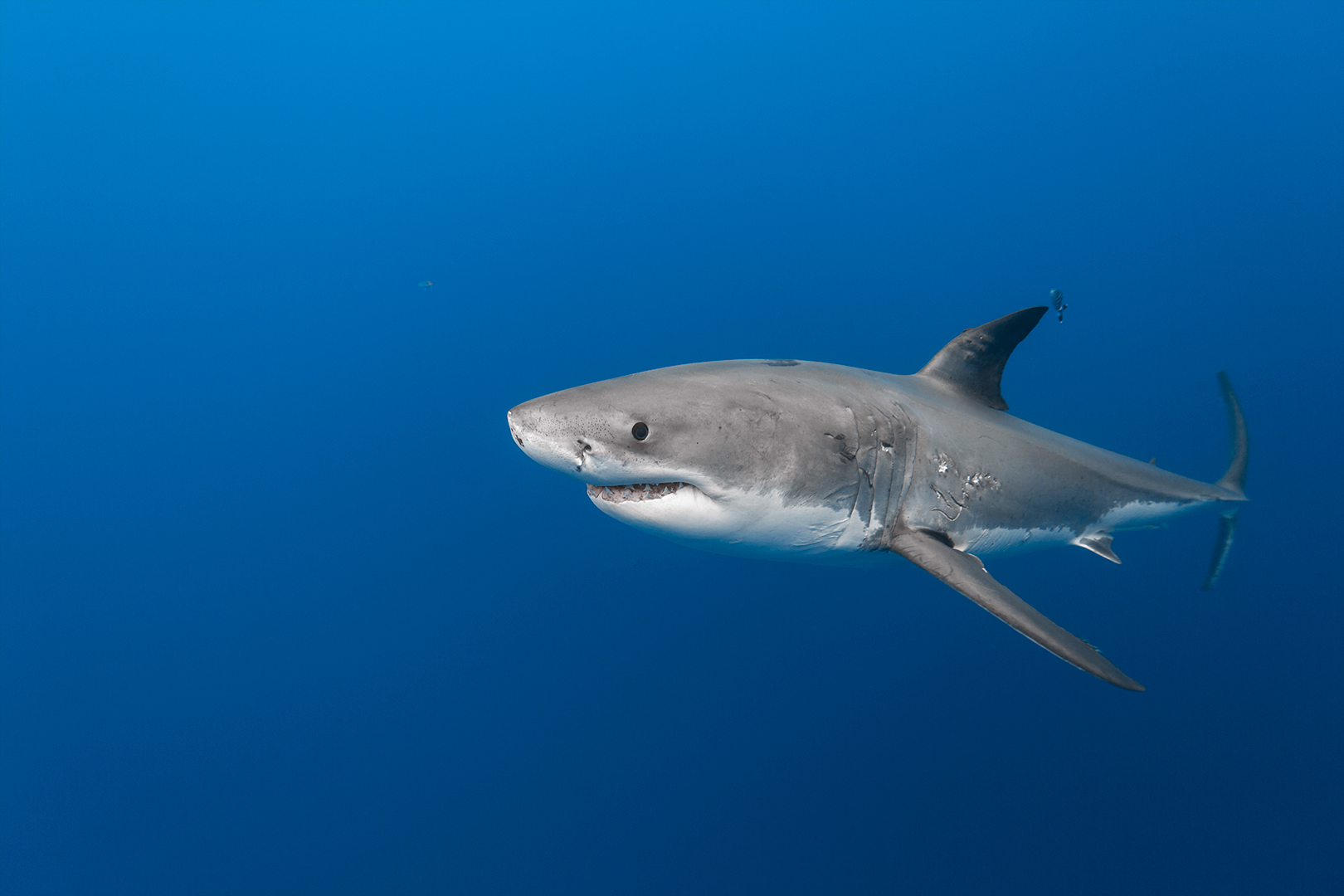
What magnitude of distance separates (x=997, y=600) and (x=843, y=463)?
0.72 meters

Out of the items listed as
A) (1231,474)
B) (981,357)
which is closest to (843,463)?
(981,357)

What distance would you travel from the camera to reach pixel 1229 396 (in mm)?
Answer: 5305

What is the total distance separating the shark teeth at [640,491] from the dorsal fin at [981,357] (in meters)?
1.82

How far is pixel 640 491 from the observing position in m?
2.06

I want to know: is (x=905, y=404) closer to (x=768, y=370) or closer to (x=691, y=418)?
(x=768, y=370)

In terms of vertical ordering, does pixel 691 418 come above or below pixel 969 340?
below

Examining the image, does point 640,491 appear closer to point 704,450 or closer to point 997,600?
point 704,450

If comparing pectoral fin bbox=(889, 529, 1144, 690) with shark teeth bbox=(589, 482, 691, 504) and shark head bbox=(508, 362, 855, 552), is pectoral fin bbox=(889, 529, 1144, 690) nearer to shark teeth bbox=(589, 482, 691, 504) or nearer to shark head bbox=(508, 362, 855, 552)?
shark head bbox=(508, 362, 855, 552)

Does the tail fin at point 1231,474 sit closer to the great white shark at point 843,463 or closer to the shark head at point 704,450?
the great white shark at point 843,463

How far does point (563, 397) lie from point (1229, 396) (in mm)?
6252

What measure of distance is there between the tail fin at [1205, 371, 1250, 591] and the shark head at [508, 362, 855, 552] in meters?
4.32

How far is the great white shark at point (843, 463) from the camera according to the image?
1.92m

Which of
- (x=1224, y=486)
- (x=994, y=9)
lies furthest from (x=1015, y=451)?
(x=994, y=9)

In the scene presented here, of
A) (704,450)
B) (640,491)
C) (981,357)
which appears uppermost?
(981,357)
